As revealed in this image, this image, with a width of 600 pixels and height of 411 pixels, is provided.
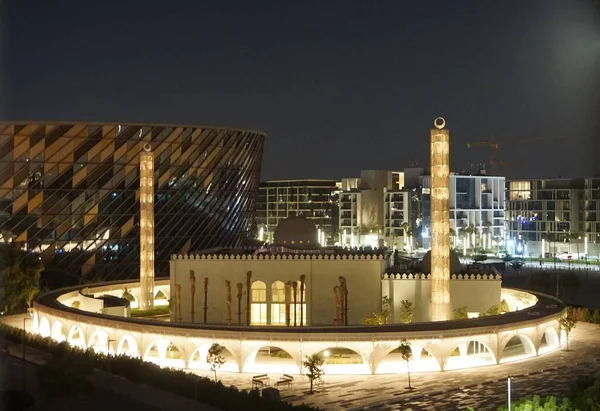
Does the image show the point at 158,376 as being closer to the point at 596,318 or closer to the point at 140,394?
the point at 140,394

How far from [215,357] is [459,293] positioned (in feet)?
53.6

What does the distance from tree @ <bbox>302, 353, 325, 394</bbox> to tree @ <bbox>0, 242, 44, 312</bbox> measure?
24825 mm

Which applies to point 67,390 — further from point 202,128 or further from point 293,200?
point 293,200

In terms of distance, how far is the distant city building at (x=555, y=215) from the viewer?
111625mm

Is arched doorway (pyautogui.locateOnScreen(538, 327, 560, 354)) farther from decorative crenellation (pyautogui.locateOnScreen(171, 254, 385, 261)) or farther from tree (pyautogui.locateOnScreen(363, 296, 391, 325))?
decorative crenellation (pyautogui.locateOnScreen(171, 254, 385, 261))

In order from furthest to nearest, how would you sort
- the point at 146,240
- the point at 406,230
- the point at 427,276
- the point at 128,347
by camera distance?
the point at 406,230 → the point at 146,240 → the point at 427,276 → the point at 128,347

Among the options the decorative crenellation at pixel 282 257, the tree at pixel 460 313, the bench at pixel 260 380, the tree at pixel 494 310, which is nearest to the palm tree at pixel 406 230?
the decorative crenellation at pixel 282 257

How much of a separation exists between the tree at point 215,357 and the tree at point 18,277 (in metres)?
20.5

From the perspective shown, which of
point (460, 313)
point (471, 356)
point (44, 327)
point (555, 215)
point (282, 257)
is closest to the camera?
point (471, 356)

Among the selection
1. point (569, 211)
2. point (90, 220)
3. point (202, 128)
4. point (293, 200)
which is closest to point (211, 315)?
point (90, 220)

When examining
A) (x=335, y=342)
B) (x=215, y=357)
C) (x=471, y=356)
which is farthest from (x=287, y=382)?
(x=471, y=356)

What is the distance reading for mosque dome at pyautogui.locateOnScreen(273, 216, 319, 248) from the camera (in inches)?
2296

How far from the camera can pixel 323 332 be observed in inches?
1436

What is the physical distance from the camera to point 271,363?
125 feet
